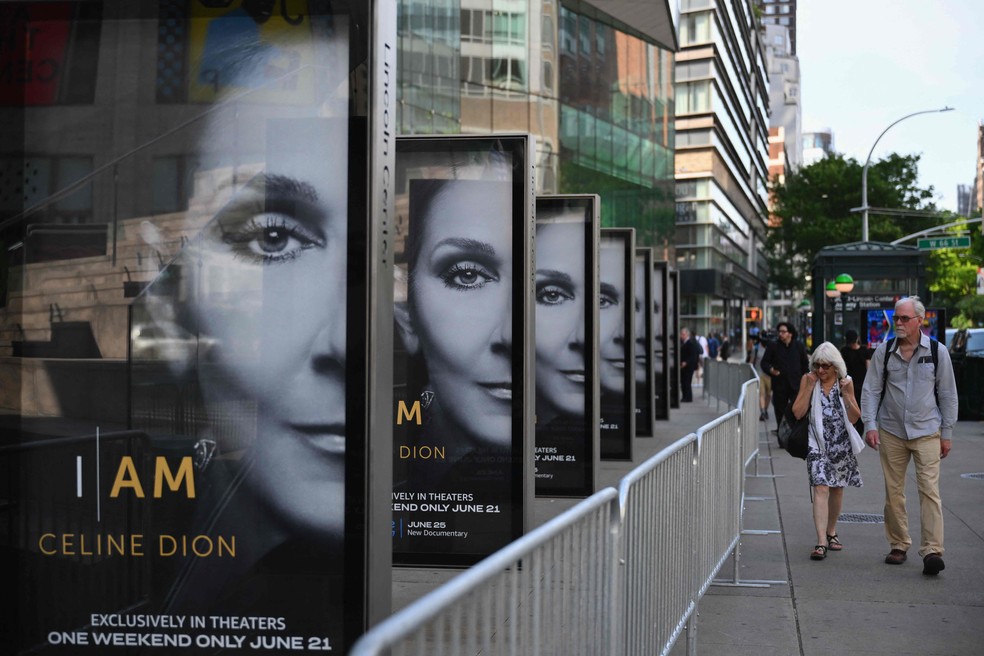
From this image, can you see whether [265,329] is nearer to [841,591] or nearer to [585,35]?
[841,591]

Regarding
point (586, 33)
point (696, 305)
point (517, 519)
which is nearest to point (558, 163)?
point (586, 33)

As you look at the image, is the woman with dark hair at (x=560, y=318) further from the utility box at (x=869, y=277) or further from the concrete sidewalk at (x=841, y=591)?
the utility box at (x=869, y=277)

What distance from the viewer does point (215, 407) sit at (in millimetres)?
4523

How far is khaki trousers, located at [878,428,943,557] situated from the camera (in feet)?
27.8

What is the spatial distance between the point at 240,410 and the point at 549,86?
3037 cm

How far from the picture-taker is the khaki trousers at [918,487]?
27.8 ft

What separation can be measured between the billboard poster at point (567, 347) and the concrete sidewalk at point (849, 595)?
5.28ft

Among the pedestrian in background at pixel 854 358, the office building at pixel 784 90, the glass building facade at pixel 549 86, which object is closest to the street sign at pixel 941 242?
the glass building facade at pixel 549 86

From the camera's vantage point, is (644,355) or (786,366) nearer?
(786,366)

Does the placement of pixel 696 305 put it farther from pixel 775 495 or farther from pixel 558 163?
pixel 775 495

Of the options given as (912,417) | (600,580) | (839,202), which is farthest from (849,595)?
(839,202)

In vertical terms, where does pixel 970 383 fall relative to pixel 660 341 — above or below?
below

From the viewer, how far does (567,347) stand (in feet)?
39.5

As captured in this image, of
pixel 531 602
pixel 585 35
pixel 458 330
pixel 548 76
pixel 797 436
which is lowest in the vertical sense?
pixel 797 436
